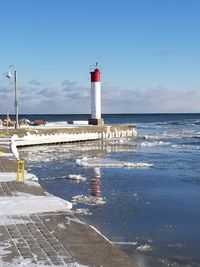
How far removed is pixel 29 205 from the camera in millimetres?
10773

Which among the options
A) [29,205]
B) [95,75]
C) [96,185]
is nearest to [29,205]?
[29,205]

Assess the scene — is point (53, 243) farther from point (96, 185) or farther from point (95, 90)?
point (95, 90)

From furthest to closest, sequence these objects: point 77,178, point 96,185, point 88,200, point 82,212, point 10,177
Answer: point 77,178 < point 96,185 < point 10,177 < point 88,200 < point 82,212

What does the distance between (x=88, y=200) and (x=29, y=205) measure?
10.1 feet

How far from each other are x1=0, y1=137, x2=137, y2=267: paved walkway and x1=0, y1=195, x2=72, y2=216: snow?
3.7 inches

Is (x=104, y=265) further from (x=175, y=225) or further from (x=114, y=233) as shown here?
(x=175, y=225)

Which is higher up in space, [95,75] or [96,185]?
[95,75]

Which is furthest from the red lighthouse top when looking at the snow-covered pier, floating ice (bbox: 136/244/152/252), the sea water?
floating ice (bbox: 136/244/152/252)

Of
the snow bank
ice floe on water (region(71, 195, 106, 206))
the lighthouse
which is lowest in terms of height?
ice floe on water (region(71, 195, 106, 206))

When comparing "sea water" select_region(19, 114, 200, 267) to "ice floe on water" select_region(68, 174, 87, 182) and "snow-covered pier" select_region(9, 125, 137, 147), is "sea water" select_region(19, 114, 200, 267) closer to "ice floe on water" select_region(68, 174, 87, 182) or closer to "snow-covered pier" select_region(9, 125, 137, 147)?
"ice floe on water" select_region(68, 174, 87, 182)

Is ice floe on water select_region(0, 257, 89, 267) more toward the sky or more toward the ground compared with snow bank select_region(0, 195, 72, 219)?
more toward the ground

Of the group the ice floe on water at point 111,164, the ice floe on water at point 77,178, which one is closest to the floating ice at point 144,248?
the ice floe on water at point 77,178

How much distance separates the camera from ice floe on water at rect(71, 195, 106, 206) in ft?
43.3

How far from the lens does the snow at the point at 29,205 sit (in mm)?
10211
